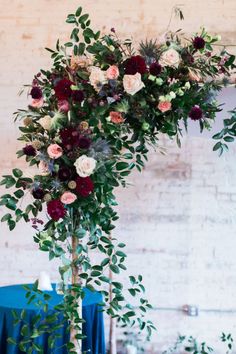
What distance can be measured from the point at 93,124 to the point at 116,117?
10 centimetres

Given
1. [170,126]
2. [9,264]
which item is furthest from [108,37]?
[9,264]

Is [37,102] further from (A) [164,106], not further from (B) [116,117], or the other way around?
(A) [164,106]

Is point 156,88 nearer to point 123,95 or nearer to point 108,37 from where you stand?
point 123,95

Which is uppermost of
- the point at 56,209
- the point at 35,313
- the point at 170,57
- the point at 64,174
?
the point at 170,57

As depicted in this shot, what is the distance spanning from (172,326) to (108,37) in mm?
2599

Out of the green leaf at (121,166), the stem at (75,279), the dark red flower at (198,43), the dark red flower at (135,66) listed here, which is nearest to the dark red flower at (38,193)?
the stem at (75,279)

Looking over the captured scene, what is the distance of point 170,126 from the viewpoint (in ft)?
6.43

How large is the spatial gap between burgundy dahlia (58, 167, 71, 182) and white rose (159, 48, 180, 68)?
0.56 m

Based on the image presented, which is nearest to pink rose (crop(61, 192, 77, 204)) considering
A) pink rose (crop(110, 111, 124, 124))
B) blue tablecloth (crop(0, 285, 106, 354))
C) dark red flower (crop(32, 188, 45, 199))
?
dark red flower (crop(32, 188, 45, 199))

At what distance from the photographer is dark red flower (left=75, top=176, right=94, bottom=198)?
178 centimetres

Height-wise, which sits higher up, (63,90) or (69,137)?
(63,90)

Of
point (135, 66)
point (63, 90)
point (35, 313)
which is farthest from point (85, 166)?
point (35, 313)

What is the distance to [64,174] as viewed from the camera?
1.83 metres

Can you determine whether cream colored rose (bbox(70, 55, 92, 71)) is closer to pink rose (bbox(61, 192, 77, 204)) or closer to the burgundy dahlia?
the burgundy dahlia
